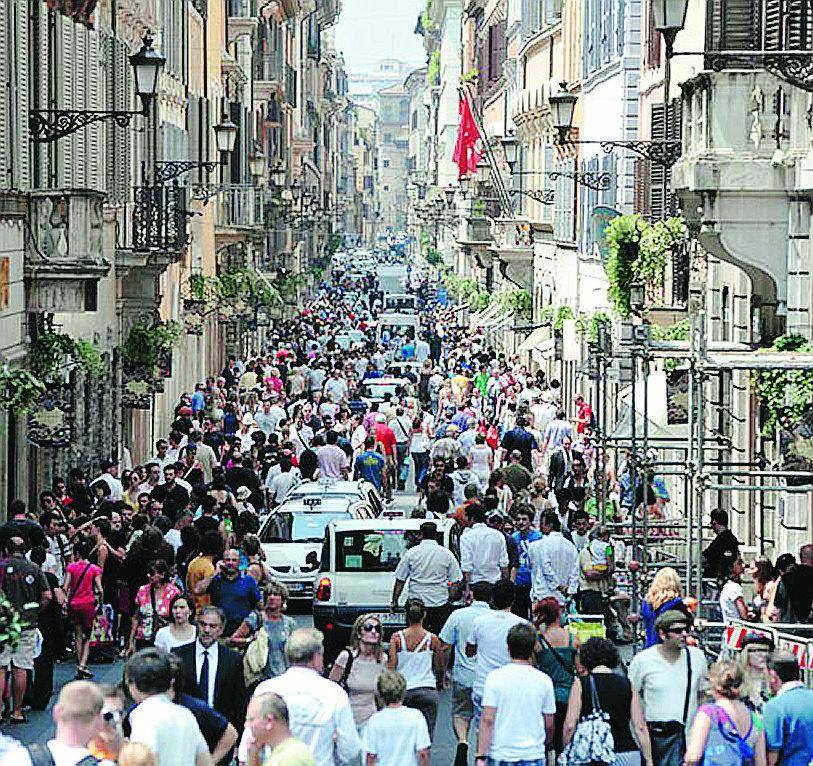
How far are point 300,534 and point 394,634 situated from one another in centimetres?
953

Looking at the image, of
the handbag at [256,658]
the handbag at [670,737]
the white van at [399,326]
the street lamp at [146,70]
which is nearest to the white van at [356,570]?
the handbag at [256,658]

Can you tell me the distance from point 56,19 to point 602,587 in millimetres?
11525

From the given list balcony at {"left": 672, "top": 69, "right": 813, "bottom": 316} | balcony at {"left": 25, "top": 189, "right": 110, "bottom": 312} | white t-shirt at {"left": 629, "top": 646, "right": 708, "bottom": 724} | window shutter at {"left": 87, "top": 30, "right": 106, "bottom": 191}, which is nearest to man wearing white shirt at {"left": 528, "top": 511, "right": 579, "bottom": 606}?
balcony at {"left": 672, "top": 69, "right": 813, "bottom": 316}

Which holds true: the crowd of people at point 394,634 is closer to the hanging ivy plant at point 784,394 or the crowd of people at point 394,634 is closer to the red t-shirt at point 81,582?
the red t-shirt at point 81,582

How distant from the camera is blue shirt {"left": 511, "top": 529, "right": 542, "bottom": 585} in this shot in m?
20.4

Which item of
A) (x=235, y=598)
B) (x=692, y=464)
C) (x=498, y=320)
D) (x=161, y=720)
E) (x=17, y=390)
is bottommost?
(x=235, y=598)

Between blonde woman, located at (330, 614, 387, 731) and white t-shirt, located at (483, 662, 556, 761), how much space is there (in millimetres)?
1684

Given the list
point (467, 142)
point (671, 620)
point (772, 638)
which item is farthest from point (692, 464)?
point (467, 142)

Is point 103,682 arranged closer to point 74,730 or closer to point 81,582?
point 81,582

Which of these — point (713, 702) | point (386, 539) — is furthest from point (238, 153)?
point (713, 702)

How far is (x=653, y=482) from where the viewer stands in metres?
25.2

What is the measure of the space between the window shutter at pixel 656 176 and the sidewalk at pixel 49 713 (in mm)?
12702

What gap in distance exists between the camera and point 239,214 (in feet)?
204

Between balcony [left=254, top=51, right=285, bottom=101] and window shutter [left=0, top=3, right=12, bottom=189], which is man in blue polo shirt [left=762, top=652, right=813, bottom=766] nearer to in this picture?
window shutter [left=0, top=3, right=12, bottom=189]
